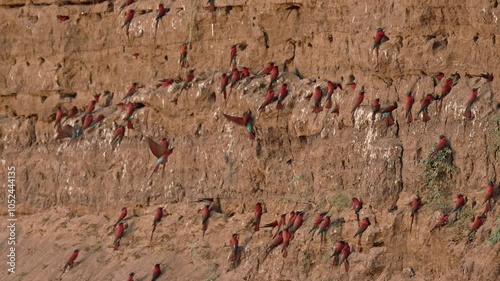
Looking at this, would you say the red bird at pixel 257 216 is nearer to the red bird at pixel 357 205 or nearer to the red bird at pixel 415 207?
the red bird at pixel 357 205

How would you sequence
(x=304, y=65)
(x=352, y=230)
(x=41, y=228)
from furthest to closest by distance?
(x=41, y=228) → (x=304, y=65) → (x=352, y=230)

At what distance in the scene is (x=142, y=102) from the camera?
21.8 metres

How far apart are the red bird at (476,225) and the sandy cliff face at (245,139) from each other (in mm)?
69

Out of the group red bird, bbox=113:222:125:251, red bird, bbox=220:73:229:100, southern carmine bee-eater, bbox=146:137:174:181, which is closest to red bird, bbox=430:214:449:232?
red bird, bbox=220:73:229:100

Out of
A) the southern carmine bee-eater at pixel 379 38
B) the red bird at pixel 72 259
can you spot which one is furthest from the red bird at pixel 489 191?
the red bird at pixel 72 259

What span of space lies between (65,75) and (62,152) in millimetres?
1137

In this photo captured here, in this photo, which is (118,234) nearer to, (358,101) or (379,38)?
(358,101)

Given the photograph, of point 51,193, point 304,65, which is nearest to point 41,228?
point 51,193

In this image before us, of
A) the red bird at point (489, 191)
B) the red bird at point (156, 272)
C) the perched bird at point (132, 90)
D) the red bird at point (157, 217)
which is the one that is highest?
the red bird at point (489, 191)

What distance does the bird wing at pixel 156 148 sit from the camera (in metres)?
21.3

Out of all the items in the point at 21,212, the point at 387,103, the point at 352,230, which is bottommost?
the point at 21,212

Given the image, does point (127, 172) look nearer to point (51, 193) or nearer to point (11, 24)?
point (51, 193)

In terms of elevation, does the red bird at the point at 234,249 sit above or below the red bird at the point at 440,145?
below

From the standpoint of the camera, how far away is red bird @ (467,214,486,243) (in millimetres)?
18481
